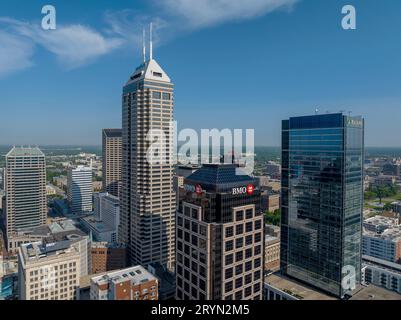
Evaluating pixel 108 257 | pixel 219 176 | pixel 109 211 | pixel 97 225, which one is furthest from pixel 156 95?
pixel 97 225

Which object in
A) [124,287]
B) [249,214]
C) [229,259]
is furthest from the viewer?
[124,287]

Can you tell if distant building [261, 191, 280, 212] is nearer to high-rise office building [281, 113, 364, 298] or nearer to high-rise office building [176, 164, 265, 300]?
high-rise office building [281, 113, 364, 298]

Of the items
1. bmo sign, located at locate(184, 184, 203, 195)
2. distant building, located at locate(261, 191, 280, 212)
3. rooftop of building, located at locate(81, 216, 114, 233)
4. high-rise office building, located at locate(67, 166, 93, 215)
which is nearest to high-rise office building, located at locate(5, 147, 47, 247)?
rooftop of building, located at locate(81, 216, 114, 233)

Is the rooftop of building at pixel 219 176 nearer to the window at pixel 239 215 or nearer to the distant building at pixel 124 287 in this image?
the window at pixel 239 215

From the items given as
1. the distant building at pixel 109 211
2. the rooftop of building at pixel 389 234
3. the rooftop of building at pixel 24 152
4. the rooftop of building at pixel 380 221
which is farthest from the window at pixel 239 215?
the rooftop of building at pixel 24 152

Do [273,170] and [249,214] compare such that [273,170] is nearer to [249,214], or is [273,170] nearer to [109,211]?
[109,211]

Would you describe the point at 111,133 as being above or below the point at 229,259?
above
